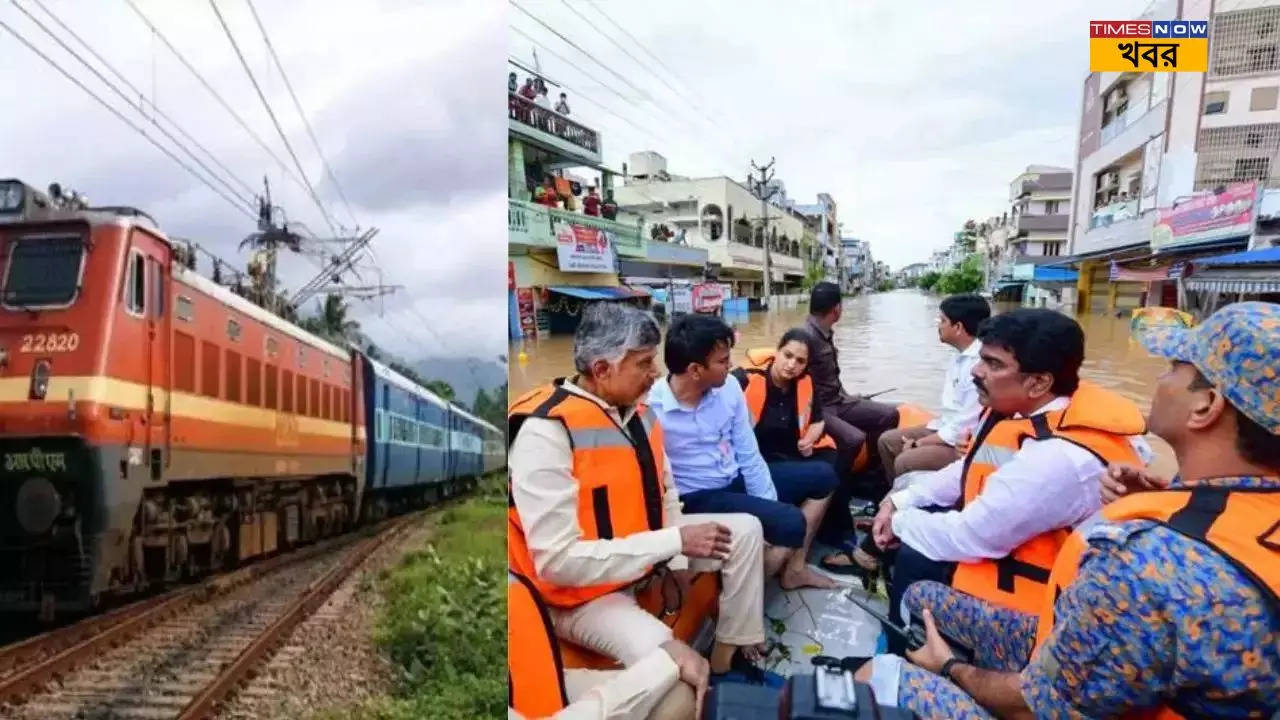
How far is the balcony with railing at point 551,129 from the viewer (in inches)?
39.3

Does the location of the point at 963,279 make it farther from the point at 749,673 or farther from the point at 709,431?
the point at 749,673

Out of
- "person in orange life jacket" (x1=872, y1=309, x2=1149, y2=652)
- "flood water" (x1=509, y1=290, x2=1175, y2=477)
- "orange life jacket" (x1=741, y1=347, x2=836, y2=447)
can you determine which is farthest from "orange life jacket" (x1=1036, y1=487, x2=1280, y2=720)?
"orange life jacket" (x1=741, y1=347, x2=836, y2=447)

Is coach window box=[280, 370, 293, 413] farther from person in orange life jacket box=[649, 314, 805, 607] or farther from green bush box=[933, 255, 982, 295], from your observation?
green bush box=[933, 255, 982, 295]

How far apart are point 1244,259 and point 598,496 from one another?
1.95 m

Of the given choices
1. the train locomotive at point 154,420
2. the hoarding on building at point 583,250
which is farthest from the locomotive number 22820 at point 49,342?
the hoarding on building at point 583,250

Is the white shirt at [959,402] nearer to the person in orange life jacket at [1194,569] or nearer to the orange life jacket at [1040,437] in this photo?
the orange life jacket at [1040,437]

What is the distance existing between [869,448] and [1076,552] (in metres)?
2.12

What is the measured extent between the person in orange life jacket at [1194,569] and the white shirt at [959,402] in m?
1.38

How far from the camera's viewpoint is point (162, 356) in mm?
991

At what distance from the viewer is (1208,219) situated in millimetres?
2186

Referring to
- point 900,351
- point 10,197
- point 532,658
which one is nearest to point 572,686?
point 532,658

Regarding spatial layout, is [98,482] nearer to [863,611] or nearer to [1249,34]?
[863,611]

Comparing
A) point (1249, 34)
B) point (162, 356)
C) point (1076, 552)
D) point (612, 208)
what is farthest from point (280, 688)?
point (1249, 34)

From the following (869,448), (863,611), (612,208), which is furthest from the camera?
(869,448)
